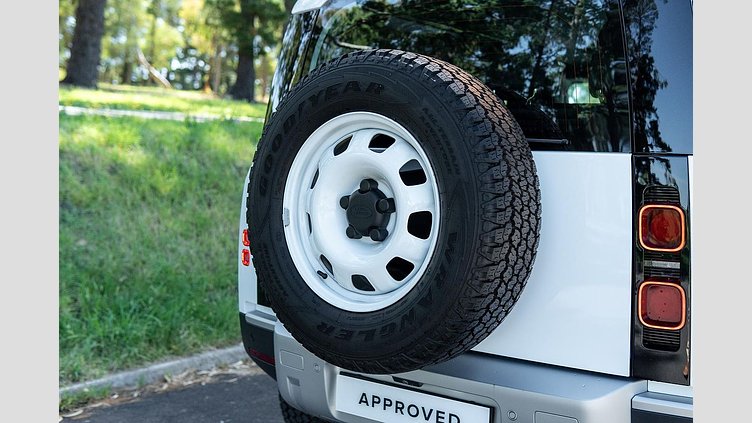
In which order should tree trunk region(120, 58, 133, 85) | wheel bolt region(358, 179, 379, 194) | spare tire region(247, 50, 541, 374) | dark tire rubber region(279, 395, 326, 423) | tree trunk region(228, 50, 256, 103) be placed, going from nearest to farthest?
spare tire region(247, 50, 541, 374)
wheel bolt region(358, 179, 379, 194)
dark tire rubber region(279, 395, 326, 423)
tree trunk region(228, 50, 256, 103)
tree trunk region(120, 58, 133, 85)

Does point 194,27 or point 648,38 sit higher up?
point 194,27

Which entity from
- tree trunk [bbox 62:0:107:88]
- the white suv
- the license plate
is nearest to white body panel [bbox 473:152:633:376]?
the white suv

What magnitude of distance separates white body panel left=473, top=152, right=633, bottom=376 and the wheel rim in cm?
37

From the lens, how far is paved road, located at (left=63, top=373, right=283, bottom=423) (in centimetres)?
381

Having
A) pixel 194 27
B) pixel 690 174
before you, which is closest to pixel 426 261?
pixel 690 174

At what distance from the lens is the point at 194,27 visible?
94.7 feet

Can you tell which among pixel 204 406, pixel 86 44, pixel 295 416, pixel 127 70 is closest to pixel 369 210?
pixel 295 416

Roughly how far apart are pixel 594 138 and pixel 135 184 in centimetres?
494

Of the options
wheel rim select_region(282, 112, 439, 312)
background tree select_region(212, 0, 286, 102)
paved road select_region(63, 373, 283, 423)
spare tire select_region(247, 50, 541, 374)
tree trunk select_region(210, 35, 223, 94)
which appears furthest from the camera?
tree trunk select_region(210, 35, 223, 94)

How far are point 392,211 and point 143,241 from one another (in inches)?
148

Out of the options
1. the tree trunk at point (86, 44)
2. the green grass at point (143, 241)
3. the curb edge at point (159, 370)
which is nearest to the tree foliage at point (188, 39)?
the tree trunk at point (86, 44)

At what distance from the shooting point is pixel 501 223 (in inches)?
79.5

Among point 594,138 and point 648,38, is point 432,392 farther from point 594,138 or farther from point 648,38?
point 648,38

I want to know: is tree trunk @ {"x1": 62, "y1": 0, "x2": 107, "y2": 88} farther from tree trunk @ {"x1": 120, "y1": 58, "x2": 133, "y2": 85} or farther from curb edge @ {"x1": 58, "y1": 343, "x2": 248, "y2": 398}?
tree trunk @ {"x1": 120, "y1": 58, "x2": 133, "y2": 85}
